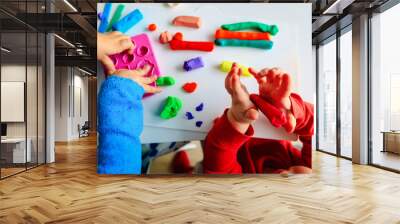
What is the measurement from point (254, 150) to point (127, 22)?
9.48 feet

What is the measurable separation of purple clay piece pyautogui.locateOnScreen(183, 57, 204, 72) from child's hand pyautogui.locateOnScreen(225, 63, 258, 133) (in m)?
0.49

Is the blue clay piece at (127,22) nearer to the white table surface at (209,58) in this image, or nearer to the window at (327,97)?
the white table surface at (209,58)

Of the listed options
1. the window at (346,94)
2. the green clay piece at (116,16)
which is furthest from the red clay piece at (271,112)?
the window at (346,94)

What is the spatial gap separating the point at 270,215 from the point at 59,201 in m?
2.61

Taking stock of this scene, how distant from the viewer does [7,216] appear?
162 inches

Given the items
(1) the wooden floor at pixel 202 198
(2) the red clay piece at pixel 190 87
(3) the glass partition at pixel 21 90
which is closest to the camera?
(1) the wooden floor at pixel 202 198

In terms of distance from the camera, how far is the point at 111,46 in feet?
20.3

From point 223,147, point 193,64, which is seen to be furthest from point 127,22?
point 223,147

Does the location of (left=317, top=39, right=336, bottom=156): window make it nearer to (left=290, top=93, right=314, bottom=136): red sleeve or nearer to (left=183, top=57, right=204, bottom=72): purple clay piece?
(left=290, top=93, right=314, bottom=136): red sleeve

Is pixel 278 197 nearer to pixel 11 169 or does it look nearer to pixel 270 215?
pixel 270 215

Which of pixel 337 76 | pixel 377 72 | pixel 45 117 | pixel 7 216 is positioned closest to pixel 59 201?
pixel 7 216

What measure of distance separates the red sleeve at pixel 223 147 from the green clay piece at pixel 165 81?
0.96 m

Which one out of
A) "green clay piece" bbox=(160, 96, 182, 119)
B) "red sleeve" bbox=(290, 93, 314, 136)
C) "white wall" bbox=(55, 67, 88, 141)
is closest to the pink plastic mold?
"green clay piece" bbox=(160, 96, 182, 119)

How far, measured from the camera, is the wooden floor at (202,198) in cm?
406
